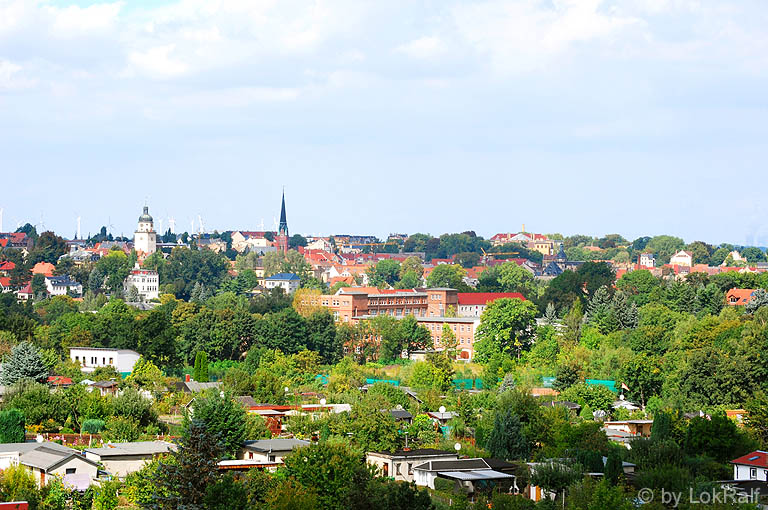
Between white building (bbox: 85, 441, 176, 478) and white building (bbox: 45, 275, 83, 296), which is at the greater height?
white building (bbox: 45, 275, 83, 296)

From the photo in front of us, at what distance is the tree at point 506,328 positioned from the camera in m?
55.6

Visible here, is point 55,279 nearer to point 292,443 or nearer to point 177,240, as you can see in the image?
point 177,240

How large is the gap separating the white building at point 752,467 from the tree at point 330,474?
27.6 ft

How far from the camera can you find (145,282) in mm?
98438

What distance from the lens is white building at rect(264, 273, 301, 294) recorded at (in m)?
101

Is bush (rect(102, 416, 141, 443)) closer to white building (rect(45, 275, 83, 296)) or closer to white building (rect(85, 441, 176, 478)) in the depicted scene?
white building (rect(85, 441, 176, 478))

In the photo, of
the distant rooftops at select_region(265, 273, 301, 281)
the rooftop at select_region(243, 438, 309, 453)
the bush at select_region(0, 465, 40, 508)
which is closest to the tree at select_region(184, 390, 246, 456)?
the rooftop at select_region(243, 438, 309, 453)

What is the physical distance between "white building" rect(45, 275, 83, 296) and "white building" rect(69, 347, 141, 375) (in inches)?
1804

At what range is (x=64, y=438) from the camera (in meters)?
30.7

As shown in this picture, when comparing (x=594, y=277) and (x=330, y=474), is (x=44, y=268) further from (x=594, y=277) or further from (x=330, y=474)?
(x=330, y=474)

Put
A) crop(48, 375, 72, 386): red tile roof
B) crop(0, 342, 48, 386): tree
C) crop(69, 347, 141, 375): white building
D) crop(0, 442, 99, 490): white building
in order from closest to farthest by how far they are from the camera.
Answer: crop(0, 442, 99, 490): white building
crop(0, 342, 48, 386): tree
crop(48, 375, 72, 386): red tile roof
crop(69, 347, 141, 375): white building

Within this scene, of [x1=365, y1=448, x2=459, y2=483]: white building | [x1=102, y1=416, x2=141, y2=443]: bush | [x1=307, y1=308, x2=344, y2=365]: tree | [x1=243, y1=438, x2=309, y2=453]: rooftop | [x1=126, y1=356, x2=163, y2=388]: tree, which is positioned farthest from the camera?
[x1=307, y1=308, x2=344, y2=365]: tree

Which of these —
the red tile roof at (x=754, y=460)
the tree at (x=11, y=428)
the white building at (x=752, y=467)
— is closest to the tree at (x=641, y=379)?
the red tile roof at (x=754, y=460)

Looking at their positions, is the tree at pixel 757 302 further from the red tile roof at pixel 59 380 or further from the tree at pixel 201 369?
the red tile roof at pixel 59 380
